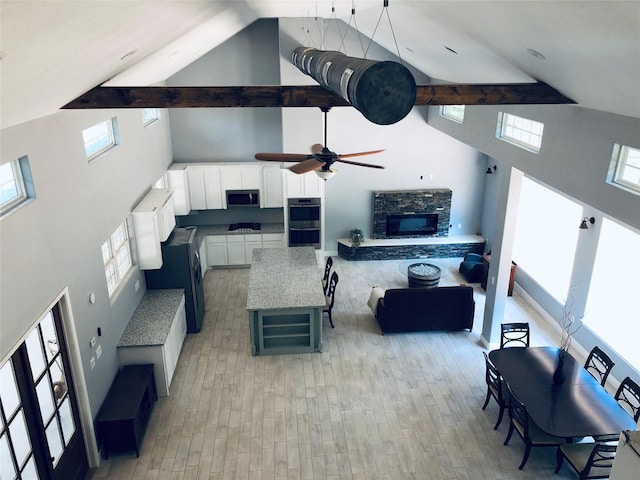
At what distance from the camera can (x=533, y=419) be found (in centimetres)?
530

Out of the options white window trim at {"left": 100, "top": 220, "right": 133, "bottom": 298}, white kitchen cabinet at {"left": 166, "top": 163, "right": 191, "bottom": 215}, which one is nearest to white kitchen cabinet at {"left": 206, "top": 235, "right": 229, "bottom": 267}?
white kitchen cabinet at {"left": 166, "top": 163, "right": 191, "bottom": 215}

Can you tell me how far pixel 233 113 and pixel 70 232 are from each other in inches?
239

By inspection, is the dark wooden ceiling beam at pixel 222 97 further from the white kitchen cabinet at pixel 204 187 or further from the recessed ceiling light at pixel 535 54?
the white kitchen cabinet at pixel 204 187

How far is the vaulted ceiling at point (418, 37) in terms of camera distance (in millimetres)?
2494

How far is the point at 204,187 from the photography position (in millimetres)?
10383

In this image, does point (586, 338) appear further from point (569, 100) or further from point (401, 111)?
point (401, 111)

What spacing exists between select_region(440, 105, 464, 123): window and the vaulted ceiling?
2485mm

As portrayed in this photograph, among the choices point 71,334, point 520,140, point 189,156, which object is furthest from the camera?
point 189,156

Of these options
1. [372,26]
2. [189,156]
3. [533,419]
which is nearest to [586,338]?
[533,419]

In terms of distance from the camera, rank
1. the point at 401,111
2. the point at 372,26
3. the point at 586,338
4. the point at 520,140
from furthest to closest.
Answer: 1. the point at 372,26
2. the point at 586,338
3. the point at 520,140
4. the point at 401,111

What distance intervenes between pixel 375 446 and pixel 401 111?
4494 millimetres

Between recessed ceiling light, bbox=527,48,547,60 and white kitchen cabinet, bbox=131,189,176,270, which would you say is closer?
recessed ceiling light, bbox=527,48,547,60

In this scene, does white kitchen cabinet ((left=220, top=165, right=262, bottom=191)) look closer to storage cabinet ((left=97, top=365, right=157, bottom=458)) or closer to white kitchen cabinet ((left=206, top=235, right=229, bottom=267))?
white kitchen cabinet ((left=206, top=235, right=229, bottom=267))

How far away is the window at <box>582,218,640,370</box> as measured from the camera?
668 centimetres
